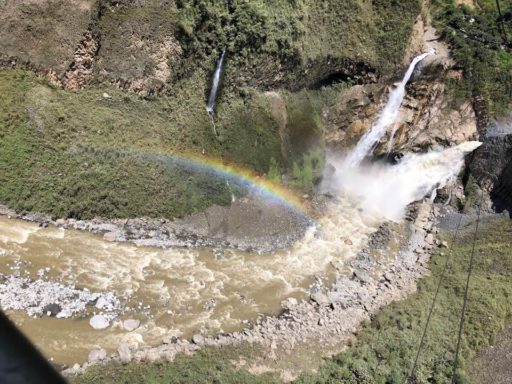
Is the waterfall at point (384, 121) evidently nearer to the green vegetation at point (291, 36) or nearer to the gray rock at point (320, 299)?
the green vegetation at point (291, 36)

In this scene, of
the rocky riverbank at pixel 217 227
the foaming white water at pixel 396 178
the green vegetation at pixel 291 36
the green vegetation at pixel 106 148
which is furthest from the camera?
the foaming white water at pixel 396 178

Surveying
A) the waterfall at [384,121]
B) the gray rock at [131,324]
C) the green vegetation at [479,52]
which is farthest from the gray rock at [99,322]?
the green vegetation at [479,52]

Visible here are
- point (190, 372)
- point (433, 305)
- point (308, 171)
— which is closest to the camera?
point (190, 372)

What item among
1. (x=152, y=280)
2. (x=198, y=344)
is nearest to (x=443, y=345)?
(x=198, y=344)

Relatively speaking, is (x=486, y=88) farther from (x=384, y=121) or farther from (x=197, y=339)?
(x=197, y=339)

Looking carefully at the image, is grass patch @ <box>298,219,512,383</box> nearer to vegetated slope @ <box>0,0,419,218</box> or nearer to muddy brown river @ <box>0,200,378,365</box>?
muddy brown river @ <box>0,200,378,365</box>

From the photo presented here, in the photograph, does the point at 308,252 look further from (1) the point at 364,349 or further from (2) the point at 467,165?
(2) the point at 467,165

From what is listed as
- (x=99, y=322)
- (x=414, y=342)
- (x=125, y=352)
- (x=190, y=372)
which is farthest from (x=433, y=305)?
(x=99, y=322)
